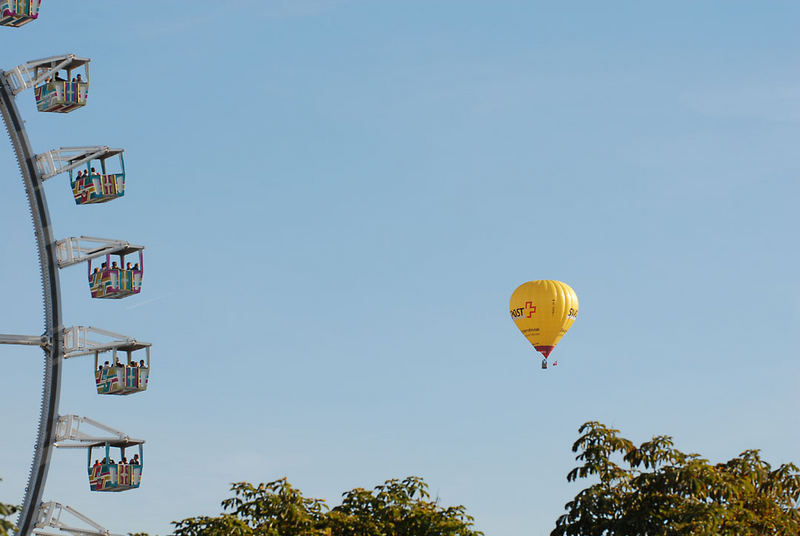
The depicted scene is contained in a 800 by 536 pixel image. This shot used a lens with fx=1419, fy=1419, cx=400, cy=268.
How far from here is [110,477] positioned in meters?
45.8

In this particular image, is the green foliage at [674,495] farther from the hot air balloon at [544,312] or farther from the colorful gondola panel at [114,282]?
the hot air balloon at [544,312]

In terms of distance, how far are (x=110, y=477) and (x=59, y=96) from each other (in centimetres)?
1258

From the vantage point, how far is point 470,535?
46250mm

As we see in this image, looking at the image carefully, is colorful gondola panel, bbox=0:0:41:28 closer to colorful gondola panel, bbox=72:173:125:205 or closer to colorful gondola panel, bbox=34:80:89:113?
colorful gondola panel, bbox=34:80:89:113

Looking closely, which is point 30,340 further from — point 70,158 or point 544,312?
point 544,312

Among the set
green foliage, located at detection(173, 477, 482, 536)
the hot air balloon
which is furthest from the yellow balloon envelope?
green foliage, located at detection(173, 477, 482, 536)

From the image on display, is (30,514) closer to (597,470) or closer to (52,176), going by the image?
(52,176)

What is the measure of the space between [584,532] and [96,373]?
1678 cm

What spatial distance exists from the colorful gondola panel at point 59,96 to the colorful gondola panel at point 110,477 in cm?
1186

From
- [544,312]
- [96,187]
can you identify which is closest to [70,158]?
[96,187]

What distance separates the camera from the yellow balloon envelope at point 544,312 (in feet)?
268

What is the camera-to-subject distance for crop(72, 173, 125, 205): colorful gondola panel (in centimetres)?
4721

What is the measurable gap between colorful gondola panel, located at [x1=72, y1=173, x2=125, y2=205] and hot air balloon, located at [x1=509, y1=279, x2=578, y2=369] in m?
38.9

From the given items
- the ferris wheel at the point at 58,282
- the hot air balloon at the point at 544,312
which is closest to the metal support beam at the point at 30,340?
the ferris wheel at the point at 58,282
